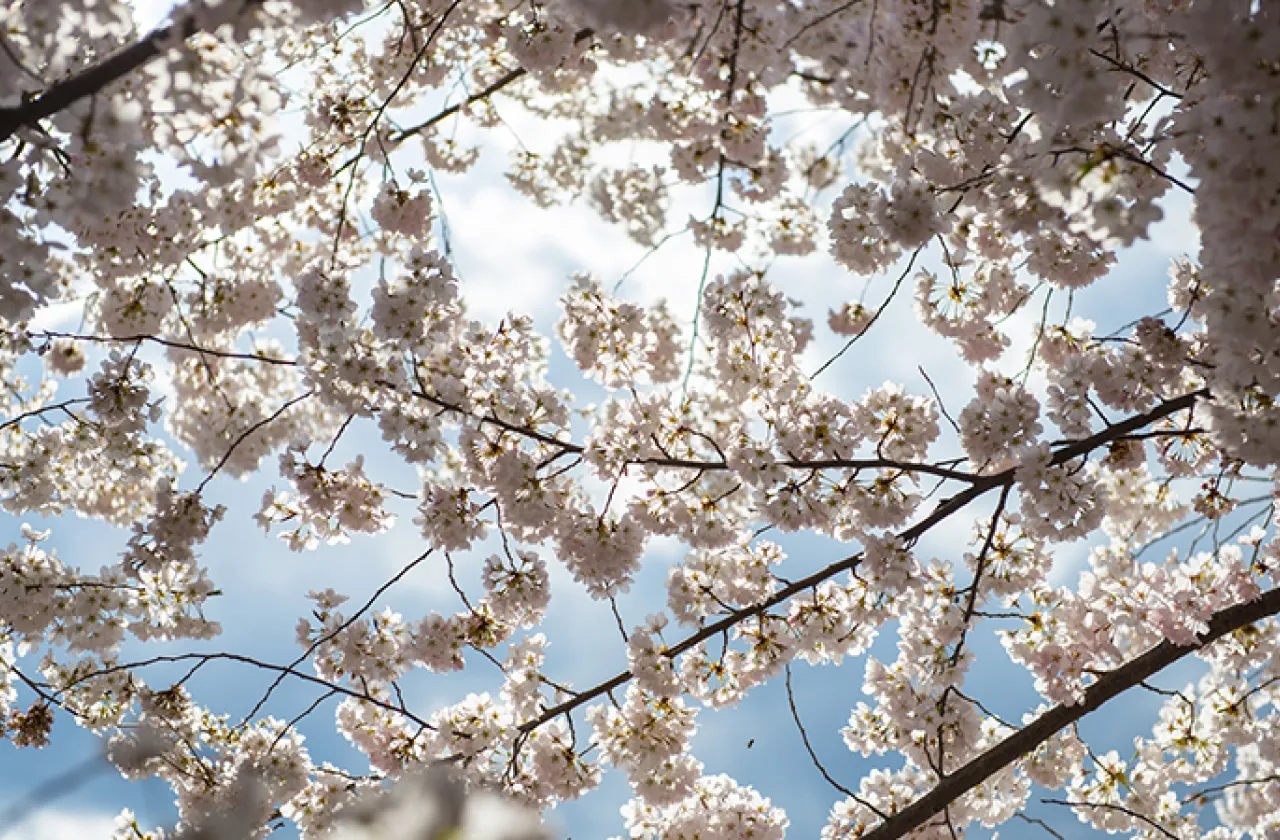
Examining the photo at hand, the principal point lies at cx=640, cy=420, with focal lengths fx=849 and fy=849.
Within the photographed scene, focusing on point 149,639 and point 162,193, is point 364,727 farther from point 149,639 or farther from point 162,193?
point 162,193

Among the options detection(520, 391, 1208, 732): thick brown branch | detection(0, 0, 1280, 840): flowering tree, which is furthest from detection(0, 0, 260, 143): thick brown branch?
detection(520, 391, 1208, 732): thick brown branch

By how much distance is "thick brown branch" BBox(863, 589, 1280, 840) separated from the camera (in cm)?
376

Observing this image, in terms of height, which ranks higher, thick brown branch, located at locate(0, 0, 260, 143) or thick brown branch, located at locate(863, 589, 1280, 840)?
thick brown branch, located at locate(0, 0, 260, 143)

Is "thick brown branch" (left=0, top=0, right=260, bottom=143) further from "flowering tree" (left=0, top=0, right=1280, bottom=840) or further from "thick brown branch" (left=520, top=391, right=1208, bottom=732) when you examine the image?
"thick brown branch" (left=520, top=391, right=1208, bottom=732)

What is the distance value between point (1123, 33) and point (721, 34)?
7.64ft

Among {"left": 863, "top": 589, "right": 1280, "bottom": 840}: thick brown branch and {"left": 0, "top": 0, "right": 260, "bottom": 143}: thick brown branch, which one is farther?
{"left": 863, "top": 589, "right": 1280, "bottom": 840}: thick brown branch

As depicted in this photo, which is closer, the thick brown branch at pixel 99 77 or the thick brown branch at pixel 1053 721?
the thick brown branch at pixel 99 77

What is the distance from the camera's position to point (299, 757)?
5.25 m

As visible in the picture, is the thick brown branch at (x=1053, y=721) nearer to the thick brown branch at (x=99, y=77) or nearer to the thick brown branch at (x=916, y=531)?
the thick brown branch at (x=916, y=531)

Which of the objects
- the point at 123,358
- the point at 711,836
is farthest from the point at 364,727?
the point at 123,358

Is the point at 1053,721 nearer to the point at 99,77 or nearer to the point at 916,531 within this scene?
the point at 916,531

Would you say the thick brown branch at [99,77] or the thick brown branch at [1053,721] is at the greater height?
the thick brown branch at [99,77]

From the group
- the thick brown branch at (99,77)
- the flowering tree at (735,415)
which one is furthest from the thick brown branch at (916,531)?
the thick brown branch at (99,77)

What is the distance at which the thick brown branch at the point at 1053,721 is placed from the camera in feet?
12.3
